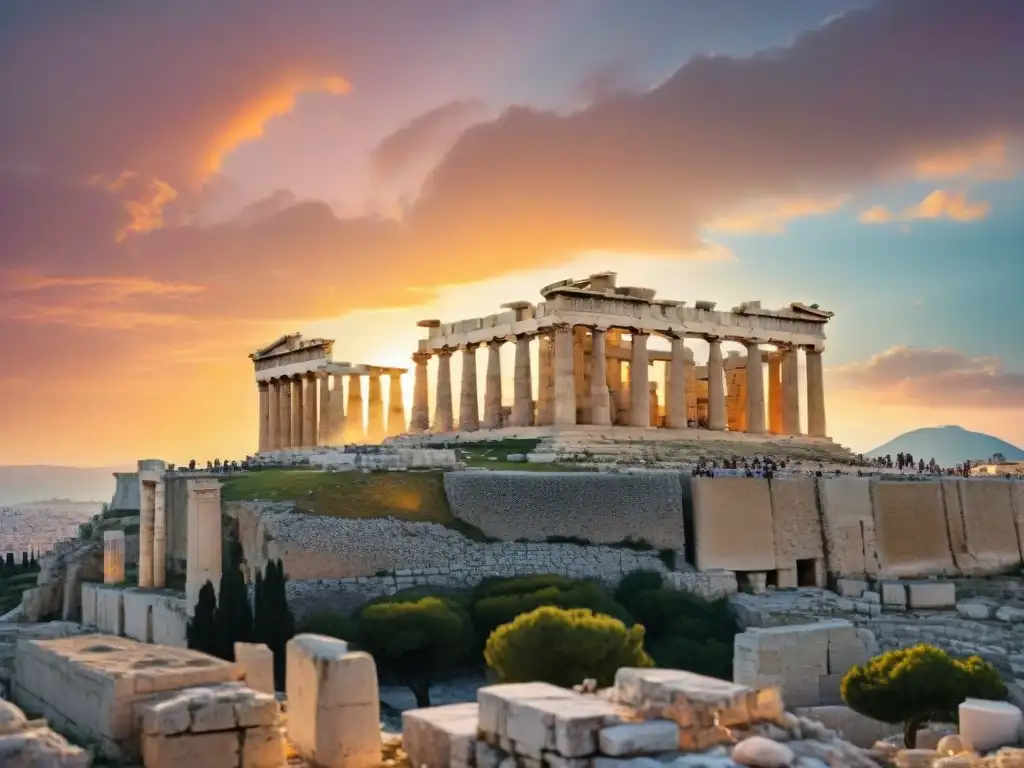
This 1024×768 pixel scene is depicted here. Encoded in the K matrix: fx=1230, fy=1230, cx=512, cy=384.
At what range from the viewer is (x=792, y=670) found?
25219 mm

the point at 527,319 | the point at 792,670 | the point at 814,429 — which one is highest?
the point at 527,319

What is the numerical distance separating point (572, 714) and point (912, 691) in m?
10.6

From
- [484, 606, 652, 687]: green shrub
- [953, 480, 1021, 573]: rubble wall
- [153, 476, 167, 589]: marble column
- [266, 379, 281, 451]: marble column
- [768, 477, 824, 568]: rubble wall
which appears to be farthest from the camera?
[266, 379, 281, 451]: marble column

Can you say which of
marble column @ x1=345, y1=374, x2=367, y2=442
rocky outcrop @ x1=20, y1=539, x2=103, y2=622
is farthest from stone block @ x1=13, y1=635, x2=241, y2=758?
marble column @ x1=345, y1=374, x2=367, y2=442

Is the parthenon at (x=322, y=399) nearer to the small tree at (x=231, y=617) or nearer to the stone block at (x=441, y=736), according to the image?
the small tree at (x=231, y=617)

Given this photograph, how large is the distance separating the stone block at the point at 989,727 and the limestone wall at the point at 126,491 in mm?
35556

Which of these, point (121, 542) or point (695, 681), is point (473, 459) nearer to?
point (121, 542)

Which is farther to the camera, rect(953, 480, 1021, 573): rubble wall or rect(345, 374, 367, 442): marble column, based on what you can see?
rect(345, 374, 367, 442): marble column

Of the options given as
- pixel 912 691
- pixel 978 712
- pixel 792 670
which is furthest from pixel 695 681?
pixel 792 670

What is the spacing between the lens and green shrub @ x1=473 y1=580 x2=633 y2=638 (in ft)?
89.6

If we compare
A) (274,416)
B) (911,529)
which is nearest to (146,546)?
(911,529)

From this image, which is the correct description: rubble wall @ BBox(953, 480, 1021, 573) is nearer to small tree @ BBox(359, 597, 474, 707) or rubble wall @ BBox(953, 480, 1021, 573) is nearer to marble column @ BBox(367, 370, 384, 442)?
small tree @ BBox(359, 597, 474, 707)

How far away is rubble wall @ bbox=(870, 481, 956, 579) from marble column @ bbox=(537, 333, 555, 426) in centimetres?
1202

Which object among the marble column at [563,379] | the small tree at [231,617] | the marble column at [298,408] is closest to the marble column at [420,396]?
the marble column at [298,408]
